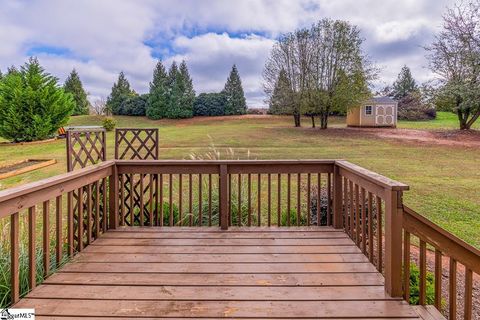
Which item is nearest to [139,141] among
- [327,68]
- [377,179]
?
[377,179]

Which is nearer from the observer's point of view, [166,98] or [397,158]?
[397,158]

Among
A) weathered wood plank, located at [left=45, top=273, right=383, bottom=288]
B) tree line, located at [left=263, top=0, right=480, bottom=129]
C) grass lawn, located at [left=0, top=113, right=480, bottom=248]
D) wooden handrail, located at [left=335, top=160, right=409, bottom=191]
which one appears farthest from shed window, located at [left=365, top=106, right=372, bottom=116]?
weathered wood plank, located at [left=45, top=273, right=383, bottom=288]

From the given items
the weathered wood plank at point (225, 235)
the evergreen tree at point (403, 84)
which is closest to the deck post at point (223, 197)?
the weathered wood plank at point (225, 235)

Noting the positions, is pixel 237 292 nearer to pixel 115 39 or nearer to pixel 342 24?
pixel 115 39

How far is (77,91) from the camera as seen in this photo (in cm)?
3416

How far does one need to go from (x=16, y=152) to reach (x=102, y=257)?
491 inches

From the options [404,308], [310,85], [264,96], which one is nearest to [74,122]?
[264,96]

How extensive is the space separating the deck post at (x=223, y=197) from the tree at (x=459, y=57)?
16570 mm

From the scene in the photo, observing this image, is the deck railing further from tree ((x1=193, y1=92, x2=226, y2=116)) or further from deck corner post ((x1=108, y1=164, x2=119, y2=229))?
tree ((x1=193, y1=92, x2=226, y2=116))

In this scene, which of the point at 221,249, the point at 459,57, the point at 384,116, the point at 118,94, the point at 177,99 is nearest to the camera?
the point at 221,249

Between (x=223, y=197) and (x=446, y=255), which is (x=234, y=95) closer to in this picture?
(x=223, y=197)

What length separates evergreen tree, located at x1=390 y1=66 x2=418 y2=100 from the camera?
41.5 meters

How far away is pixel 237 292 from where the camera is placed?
238cm

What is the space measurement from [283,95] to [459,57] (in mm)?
9630
